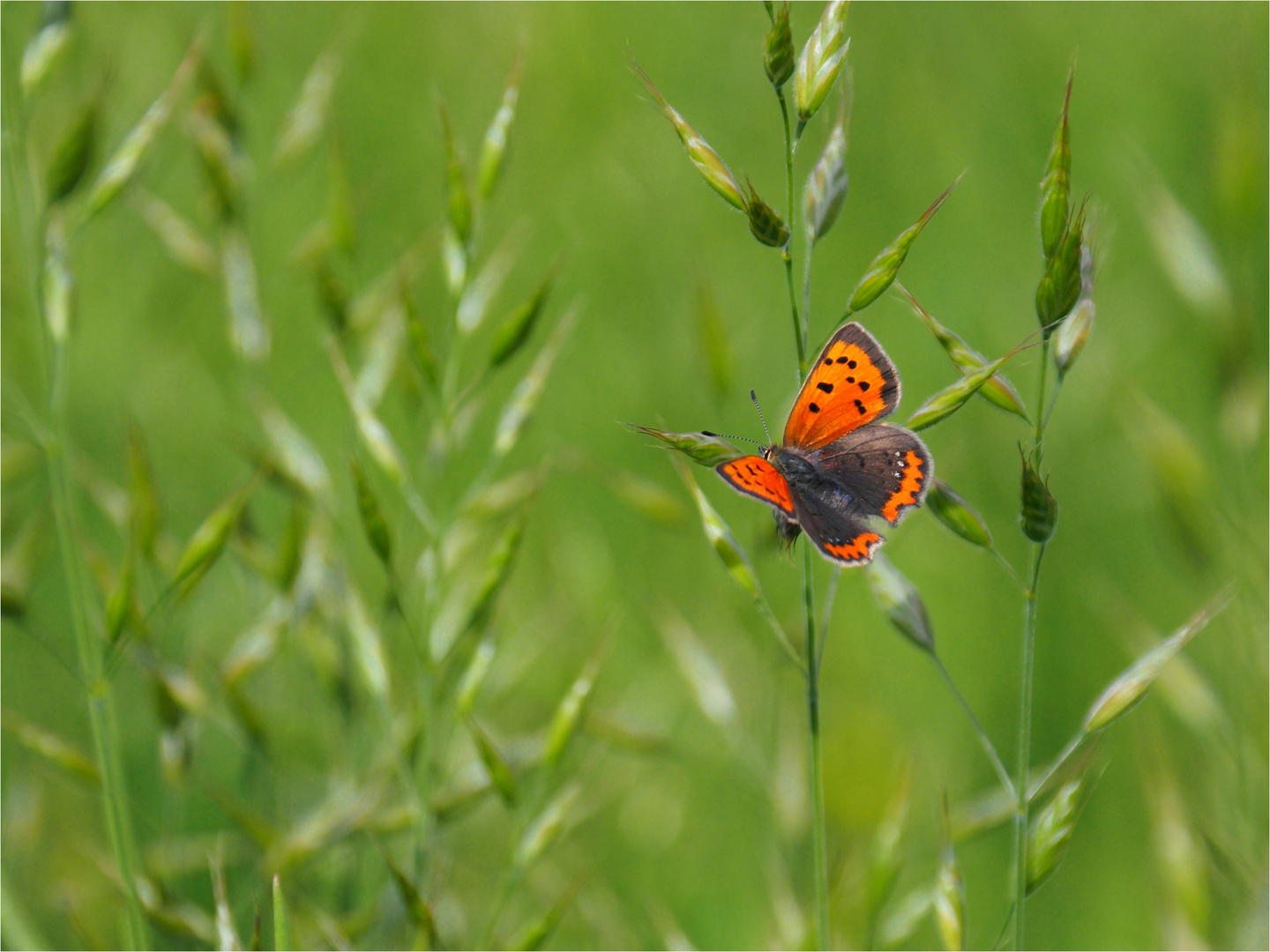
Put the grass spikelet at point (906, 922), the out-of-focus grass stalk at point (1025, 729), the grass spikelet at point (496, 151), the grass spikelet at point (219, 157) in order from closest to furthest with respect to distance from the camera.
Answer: the out-of-focus grass stalk at point (1025, 729) → the grass spikelet at point (906, 922) → the grass spikelet at point (496, 151) → the grass spikelet at point (219, 157)

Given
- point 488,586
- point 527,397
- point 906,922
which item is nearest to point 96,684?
point 488,586

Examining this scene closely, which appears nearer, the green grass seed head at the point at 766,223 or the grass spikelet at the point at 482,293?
the green grass seed head at the point at 766,223

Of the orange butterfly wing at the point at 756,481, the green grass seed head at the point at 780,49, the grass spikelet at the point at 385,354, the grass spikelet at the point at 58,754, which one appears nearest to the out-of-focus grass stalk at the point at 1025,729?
the orange butterfly wing at the point at 756,481

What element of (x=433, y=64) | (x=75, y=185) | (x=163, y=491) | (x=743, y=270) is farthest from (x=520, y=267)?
(x=75, y=185)

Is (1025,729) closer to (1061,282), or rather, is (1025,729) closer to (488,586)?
(1061,282)

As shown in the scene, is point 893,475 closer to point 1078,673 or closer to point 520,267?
point 1078,673

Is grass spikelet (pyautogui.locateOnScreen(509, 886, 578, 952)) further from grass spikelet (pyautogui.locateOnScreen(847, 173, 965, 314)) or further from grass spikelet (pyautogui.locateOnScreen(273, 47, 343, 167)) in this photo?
grass spikelet (pyautogui.locateOnScreen(273, 47, 343, 167))

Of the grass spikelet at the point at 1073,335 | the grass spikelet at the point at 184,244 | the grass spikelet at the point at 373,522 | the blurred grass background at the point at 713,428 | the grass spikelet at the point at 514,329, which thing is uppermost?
the grass spikelet at the point at 1073,335

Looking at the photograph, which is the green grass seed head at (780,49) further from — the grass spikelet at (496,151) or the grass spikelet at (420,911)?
the grass spikelet at (420,911)
